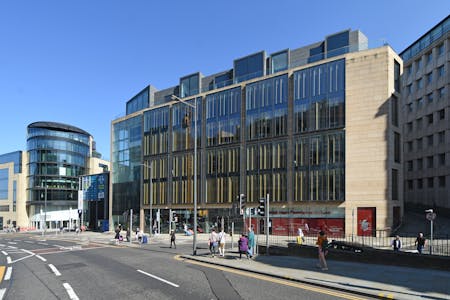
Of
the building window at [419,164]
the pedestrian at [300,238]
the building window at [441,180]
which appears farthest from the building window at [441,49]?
the pedestrian at [300,238]

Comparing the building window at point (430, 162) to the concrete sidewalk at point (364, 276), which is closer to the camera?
the concrete sidewalk at point (364, 276)

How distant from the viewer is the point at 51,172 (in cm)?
9681

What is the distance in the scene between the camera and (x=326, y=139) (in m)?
42.6

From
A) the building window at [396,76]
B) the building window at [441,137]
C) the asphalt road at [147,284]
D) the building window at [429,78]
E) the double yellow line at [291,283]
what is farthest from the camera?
the building window at [429,78]

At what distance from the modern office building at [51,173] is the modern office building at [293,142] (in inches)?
1701

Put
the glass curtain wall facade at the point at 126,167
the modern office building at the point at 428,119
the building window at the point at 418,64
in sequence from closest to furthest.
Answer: the modern office building at the point at 428,119
the building window at the point at 418,64
the glass curtain wall facade at the point at 126,167

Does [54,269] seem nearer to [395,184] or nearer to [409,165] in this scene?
[395,184]

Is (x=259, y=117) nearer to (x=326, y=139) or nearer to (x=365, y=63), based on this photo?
(x=326, y=139)

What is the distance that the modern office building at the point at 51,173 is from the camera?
3748 inches

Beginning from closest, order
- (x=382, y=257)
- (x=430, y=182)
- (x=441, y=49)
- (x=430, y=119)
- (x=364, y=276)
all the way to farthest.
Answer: (x=364, y=276)
(x=382, y=257)
(x=441, y=49)
(x=430, y=182)
(x=430, y=119)

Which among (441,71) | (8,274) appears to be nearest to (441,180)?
(441,71)

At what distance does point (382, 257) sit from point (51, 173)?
308 ft

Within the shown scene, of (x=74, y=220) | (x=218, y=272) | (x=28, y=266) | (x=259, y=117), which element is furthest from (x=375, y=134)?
(x=74, y=220)

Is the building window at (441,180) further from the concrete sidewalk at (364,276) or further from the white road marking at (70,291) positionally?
the white road marking at (70,291)
